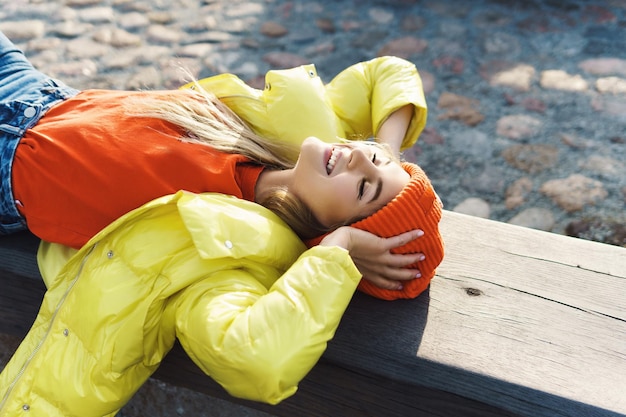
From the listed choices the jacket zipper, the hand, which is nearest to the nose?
the hand

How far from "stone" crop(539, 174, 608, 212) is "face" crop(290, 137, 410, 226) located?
1393mm

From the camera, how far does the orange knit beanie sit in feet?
7.00

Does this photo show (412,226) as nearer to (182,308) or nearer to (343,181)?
(343,181)

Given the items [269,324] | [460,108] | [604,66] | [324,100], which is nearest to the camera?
[269,324]

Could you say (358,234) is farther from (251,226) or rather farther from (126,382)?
(126,382)

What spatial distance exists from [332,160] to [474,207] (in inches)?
51.1

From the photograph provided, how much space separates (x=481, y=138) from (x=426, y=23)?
1.35 meters

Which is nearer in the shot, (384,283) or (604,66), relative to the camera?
(384,283)

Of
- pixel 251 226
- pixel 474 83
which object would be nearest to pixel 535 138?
pixel 474 83

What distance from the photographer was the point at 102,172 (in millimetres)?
2350

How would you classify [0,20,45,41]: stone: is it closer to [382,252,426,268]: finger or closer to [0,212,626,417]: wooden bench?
[0,212,626,417]: wooden bench

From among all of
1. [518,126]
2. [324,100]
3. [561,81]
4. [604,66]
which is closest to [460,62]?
[561,81]

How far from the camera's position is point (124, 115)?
2.50 m

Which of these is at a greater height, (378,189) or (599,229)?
(378,189)
